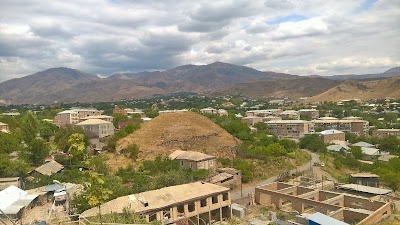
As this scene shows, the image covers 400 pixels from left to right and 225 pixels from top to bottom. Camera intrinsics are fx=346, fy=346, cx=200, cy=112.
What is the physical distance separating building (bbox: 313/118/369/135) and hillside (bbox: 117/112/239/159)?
39.9 m

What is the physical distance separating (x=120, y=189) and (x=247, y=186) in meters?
12.7

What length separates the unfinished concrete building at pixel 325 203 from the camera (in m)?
21.7

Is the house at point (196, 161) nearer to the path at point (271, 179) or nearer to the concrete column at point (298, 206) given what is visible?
the path at point (271, 179)

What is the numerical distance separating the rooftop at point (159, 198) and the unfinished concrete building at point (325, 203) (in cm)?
496

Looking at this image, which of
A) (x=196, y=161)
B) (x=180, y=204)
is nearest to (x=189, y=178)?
(x=196, y=161)

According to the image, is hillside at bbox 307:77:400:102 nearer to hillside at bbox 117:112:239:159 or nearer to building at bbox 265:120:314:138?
building at bbox 265:120:314:138

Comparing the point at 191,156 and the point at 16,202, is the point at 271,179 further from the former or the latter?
the point at 16,202

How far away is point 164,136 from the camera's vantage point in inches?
1693

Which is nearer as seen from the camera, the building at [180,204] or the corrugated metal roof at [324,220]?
the corrugated metal roof at [324,220]

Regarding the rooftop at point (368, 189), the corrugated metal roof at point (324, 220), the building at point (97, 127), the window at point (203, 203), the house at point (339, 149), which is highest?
the building at point (97, 127)

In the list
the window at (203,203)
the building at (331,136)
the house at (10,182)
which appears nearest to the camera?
the window at (203,203)

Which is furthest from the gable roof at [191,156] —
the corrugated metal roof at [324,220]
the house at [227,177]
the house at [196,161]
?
the corrugated metal roof at [324,220]

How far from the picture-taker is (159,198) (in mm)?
21188

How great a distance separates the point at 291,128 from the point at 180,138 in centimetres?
3562
